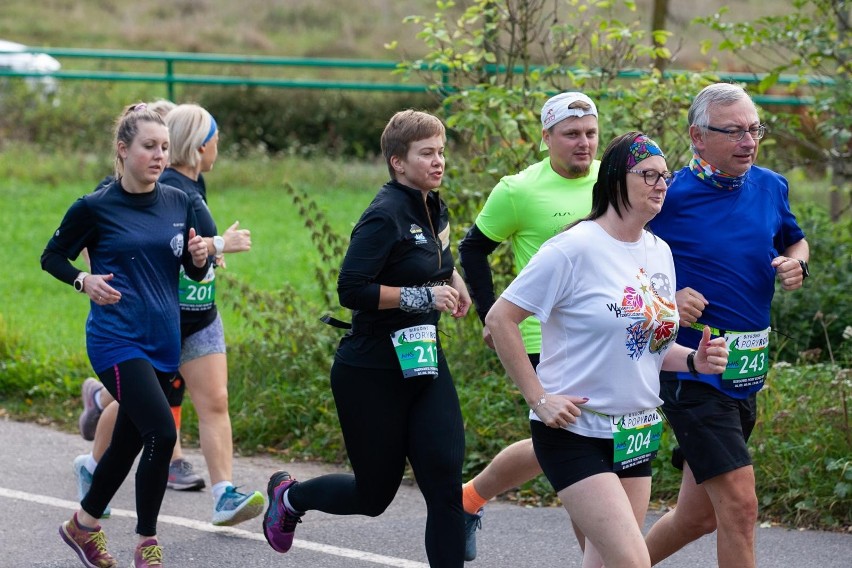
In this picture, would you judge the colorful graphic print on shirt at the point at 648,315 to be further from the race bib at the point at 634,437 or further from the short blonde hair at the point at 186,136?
the short blonde hair at the point at 186,136

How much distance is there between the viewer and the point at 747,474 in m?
4.54

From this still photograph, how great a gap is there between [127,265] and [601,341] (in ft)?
7.56

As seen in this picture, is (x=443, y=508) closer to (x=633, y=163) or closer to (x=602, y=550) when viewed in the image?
(x=602, y=550)

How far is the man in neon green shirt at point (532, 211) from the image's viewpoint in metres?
5.30

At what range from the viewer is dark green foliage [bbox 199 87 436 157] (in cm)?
1781

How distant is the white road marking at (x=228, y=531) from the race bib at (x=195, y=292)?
1.05 meters

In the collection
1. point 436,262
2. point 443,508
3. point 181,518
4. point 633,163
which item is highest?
point 633,163

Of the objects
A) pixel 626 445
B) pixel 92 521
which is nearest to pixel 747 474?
pixel 626 445

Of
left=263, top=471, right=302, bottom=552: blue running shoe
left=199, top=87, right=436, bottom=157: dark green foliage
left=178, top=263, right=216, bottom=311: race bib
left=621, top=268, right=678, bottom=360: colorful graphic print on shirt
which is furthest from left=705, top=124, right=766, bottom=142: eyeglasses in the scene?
left=199, top=87, right=436, bottom=157: dark green foliage

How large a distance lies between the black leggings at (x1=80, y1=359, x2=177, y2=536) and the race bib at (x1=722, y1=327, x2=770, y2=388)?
2.29m

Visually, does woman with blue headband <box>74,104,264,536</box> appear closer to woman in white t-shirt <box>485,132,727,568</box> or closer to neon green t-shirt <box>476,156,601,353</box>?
neon green t-shirt <box>476,156,601,353</box>

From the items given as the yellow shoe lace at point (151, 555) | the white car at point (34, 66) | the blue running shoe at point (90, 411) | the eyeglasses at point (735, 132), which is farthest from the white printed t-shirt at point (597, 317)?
the white car at point (34, 66)

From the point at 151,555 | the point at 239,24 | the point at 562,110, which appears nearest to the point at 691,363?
the point at 562,110

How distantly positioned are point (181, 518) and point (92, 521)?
2.80 feet
